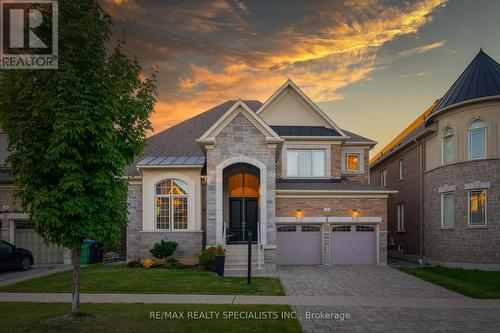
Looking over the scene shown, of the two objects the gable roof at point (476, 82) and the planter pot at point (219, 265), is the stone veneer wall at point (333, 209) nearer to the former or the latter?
the planter pot at point (219, 265)

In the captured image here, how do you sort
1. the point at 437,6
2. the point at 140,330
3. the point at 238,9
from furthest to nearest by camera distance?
the point at 437,6, the point at 238,9, the point at 140,330

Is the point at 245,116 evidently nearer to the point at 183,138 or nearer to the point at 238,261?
the point at 238,261

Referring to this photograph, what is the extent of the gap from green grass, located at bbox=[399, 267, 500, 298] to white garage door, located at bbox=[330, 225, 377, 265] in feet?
7.61

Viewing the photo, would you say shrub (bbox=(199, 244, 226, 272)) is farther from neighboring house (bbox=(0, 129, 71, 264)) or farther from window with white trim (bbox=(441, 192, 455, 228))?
window with white trim (bbox=(441, 192, 455, 228))

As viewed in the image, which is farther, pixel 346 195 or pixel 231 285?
pixel 346 195

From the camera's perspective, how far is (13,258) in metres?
19.6

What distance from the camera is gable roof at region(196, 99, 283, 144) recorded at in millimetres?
19984

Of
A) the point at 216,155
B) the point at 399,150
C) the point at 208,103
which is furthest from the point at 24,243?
the point at 399,150

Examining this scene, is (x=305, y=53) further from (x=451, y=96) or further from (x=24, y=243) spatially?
(x=24, y=243)

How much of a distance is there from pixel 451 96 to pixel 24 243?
80.0ft

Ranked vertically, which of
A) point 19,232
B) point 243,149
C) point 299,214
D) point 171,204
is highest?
point 243,149

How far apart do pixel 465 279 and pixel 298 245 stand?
26.5 feet

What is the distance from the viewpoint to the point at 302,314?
36.0 ft

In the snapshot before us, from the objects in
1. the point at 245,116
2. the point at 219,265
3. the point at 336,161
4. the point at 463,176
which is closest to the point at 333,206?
the point at 336,161
